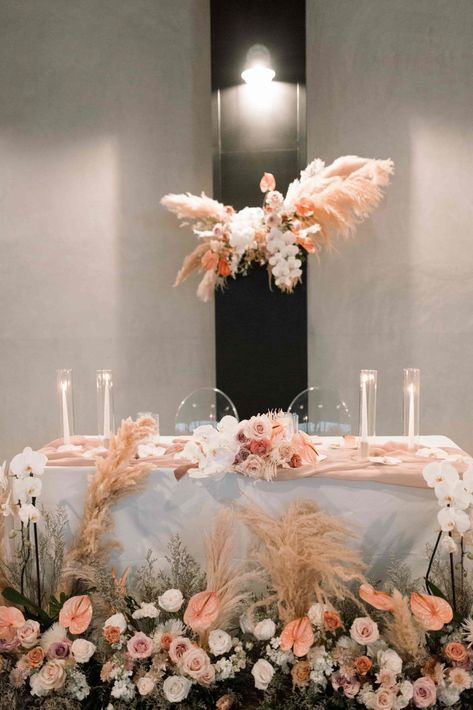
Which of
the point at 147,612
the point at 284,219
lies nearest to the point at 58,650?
the point at 147,612

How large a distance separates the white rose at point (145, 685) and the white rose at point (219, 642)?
0.19 meters

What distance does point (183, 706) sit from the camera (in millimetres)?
1808

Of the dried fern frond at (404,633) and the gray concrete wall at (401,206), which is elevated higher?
the gray concrete wall at (401,206)

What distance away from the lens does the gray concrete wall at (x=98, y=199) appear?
4.18 metres

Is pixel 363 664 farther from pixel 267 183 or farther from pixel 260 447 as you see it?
pixel 267 183

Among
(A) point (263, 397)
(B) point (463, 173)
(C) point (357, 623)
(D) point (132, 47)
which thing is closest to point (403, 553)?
(C) point (357, 623)

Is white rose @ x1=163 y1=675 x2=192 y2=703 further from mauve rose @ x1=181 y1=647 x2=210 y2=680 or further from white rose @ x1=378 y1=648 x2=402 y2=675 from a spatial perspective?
white rose @ x1=378 y1=648 x2=402 y2=675

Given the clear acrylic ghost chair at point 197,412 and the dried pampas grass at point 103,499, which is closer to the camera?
the dried pampas grass at point 103,499

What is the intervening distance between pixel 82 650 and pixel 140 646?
18cm

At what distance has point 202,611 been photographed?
180 cm

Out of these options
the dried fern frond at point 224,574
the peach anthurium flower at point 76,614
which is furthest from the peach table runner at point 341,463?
the peach anthurium flower at point 76,614

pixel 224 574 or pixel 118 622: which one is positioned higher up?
pixel 224 574

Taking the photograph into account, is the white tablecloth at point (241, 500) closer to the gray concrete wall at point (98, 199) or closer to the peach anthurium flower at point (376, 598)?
the peach anthurium flower at point (376, 598)

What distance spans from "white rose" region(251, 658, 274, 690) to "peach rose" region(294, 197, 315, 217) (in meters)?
2.25
